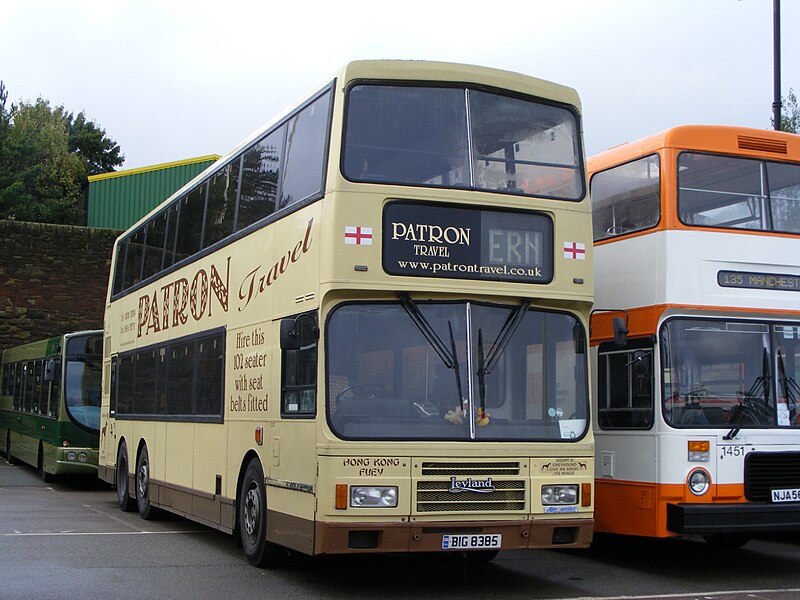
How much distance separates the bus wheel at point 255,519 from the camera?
437 inches

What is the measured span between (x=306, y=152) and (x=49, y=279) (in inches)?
1020

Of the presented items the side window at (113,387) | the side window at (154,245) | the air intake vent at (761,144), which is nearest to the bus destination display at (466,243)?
the air intake vent at (761,144)

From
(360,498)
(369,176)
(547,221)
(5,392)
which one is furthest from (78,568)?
(5,392)

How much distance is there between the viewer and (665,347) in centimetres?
1113

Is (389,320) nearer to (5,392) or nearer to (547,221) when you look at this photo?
(547,221)

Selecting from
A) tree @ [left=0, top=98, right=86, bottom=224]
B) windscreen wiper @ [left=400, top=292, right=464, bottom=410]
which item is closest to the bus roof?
windscreen wiper @ [left=400, top=292, right=464, bottom=410]

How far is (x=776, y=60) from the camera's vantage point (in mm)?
19453

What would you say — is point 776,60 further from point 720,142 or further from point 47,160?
point 47,160

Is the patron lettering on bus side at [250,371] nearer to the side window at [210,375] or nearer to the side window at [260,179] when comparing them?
the side window at [210,375]

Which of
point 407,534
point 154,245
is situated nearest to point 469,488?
point 407,534

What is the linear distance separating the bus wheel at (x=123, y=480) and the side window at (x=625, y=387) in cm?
862

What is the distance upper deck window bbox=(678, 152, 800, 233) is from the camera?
11539 millimetres

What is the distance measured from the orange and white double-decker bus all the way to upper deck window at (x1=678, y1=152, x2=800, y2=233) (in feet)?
0.05

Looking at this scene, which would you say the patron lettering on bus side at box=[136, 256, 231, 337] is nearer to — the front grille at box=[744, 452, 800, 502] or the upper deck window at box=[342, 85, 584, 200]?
the upper deck window at box=[342, 85, 584, 200]
